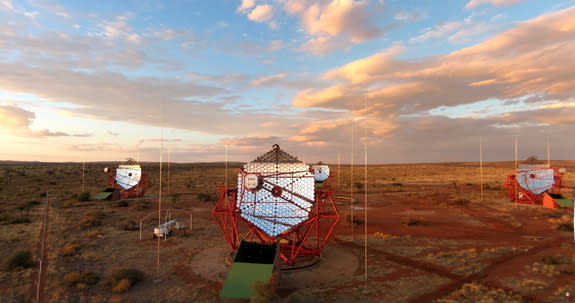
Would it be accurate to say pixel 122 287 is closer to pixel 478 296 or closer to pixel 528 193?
pixel 478 296

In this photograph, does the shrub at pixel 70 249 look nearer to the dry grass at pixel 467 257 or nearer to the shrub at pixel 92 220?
the shrub at pixel 92 220

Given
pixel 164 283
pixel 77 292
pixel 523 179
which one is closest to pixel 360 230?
pixel 164 283

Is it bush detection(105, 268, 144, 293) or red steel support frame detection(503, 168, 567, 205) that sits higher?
red steel support frame detection(503, 168, 567, 205)

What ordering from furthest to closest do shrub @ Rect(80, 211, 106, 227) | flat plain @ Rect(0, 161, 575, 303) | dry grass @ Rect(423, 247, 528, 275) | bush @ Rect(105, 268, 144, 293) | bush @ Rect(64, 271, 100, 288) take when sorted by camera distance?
1. shrub @ Rect(80, 211, 106, 227)
2. dry grass @ Rect(423, 247, 528, 275)
3. bush @ Rect(64, 271, 100, 288)
4. bush @ Rect(105, 268, 144, 293)
5. flat plain @ Rect(0, 161, 575, 303)

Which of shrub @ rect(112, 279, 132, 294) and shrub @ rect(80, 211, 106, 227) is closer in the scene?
shrub @ rect(112, 279, 132, 294)

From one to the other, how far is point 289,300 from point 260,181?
5.03m

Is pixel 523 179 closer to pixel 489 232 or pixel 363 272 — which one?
pixel 489 232

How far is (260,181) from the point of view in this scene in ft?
48.2

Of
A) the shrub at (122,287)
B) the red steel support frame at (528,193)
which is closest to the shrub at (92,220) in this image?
the shrub at (122,287)

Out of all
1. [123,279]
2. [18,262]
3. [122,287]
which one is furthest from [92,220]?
[122,287]

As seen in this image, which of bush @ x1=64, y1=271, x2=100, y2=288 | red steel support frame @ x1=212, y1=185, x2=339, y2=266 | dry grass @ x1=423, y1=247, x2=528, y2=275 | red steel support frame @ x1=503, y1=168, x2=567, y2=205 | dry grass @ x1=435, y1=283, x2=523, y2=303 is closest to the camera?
dry grass @ x1=435, y1=283, x2=523, y2=303

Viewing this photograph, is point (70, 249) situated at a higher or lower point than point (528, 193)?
lower

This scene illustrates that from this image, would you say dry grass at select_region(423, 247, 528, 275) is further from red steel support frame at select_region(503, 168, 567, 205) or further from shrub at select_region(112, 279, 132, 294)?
red steel support frame at select_region(503, 168, 567, 205)

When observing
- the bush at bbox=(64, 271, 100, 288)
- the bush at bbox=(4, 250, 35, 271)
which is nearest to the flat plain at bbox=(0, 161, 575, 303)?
the bush at bbox=(64, 271, 100, 288)
